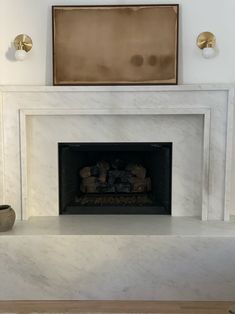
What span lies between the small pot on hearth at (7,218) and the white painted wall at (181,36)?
0.84 m

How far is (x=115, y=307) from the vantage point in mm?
2332

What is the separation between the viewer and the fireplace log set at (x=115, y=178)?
308cm

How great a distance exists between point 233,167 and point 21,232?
144 centimetres

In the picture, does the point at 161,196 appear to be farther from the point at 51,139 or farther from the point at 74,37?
the point at 74,37

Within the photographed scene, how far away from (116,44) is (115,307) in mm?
1615

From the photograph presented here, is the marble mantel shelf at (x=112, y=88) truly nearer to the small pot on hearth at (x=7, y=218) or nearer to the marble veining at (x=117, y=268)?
the small pot on hearth at (x=7, y=218)

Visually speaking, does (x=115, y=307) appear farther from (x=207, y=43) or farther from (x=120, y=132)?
(x=207, y=43)

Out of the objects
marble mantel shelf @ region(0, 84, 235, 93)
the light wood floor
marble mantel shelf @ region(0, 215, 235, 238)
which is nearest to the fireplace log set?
marble mantel shelf @ region(0, 215, 235, 238)

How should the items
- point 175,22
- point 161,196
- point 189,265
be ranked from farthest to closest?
point 161,196 < point 175,22 < point 189,265

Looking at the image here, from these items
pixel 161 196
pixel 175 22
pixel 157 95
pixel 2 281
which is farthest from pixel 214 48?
pixel 2 281

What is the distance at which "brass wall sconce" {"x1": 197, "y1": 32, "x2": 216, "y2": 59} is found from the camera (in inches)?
99.6

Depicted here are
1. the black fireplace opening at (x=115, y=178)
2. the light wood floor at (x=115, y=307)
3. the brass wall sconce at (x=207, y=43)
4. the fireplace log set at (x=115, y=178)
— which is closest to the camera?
the light wood floor at (x=115, y=307)

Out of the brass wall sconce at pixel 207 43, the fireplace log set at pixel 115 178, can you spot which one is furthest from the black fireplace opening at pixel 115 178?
the brass wall sconce at pixel 207 43

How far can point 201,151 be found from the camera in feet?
8.94
